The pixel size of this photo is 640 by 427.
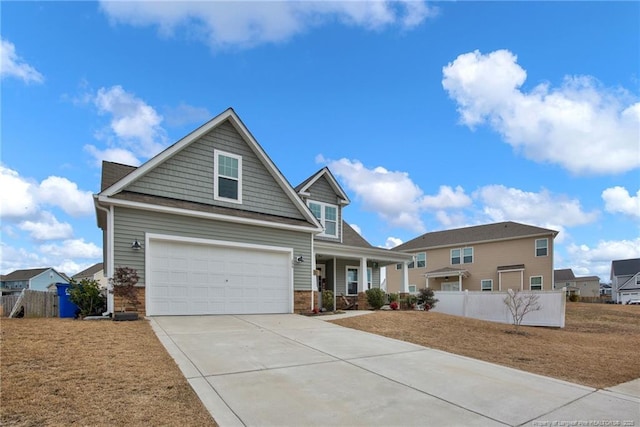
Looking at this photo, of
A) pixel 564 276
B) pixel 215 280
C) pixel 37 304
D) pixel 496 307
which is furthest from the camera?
Result: pixel 564 276

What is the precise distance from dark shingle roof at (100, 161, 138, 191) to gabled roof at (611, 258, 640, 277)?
2698 inches

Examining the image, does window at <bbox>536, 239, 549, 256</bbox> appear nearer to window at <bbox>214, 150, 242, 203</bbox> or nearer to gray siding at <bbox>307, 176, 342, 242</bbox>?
gray siding at <bbox>307, 176, 342, 242</bbox>

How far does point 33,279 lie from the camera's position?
62094 mm

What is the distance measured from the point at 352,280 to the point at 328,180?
17.2 feet

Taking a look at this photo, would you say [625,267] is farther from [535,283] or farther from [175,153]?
[175,153]

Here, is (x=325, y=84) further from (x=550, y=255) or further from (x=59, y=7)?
(x=550, y=255)

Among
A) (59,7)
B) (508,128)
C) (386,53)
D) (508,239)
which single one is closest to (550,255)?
(508,239)

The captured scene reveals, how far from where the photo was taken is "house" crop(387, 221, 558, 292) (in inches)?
1120

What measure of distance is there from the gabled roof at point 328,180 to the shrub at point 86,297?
9.11 meters

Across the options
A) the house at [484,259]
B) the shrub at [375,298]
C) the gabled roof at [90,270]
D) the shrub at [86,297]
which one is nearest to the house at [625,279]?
the house at [484,259]

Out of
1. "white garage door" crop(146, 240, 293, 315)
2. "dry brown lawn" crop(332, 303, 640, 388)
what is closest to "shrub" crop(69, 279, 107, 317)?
"white garage door" crop(146, 240, 293, 315)

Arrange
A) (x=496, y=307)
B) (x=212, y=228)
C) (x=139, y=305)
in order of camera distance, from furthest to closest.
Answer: (x=496, y=307) → (x=212, y=228) → (x=139, y=305)

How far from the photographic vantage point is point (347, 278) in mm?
19250

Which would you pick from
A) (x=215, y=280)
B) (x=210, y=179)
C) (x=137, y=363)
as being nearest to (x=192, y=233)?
(x=215, y=280)
